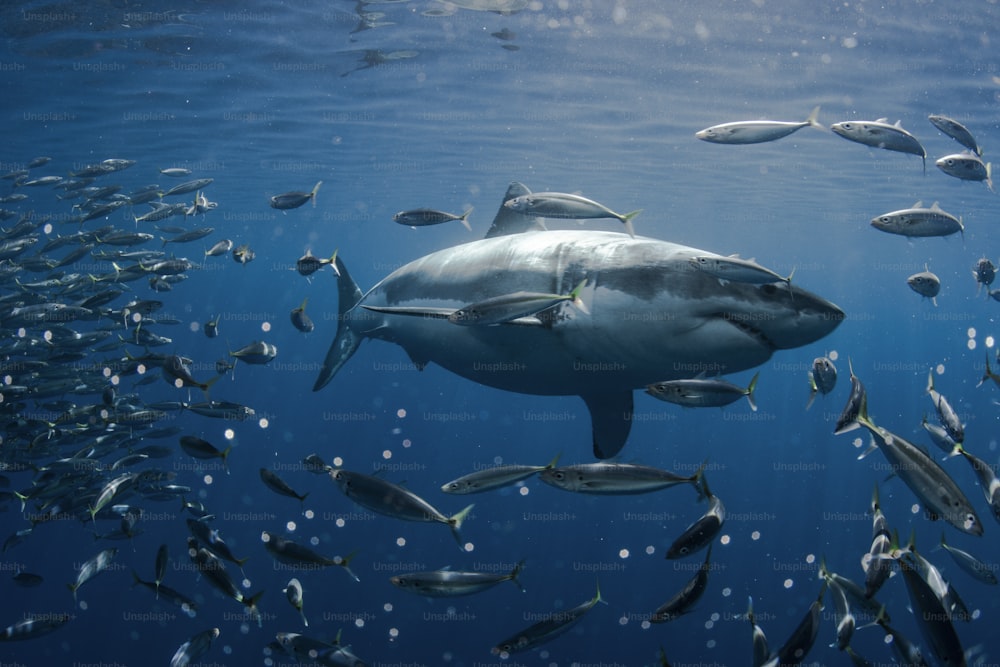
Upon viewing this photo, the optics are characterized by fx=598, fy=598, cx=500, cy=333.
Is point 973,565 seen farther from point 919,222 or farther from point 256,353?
point 256,353

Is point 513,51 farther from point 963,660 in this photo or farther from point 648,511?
point 648,511

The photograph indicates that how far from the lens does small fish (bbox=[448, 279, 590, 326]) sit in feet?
11.6

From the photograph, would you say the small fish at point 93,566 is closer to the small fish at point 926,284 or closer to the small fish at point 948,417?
the small fish at point 948,417

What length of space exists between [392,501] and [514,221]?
3.25 meters

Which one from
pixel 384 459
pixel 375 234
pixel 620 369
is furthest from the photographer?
pixel 375 234

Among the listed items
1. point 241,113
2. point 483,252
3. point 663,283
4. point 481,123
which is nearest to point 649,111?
point 481,123

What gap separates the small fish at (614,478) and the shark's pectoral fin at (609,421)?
1905 millimetres

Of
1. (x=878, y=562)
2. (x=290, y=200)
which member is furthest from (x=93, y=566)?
(x=878, y=562)

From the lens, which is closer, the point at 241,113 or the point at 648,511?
the point at 241,113

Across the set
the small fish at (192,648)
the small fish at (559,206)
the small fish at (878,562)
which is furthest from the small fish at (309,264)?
the small fish at (878,562)

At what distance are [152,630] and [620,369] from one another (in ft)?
61.4

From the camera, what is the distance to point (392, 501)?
14.5ft

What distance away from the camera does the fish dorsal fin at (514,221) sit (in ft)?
19.9

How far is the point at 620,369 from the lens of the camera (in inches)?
169
